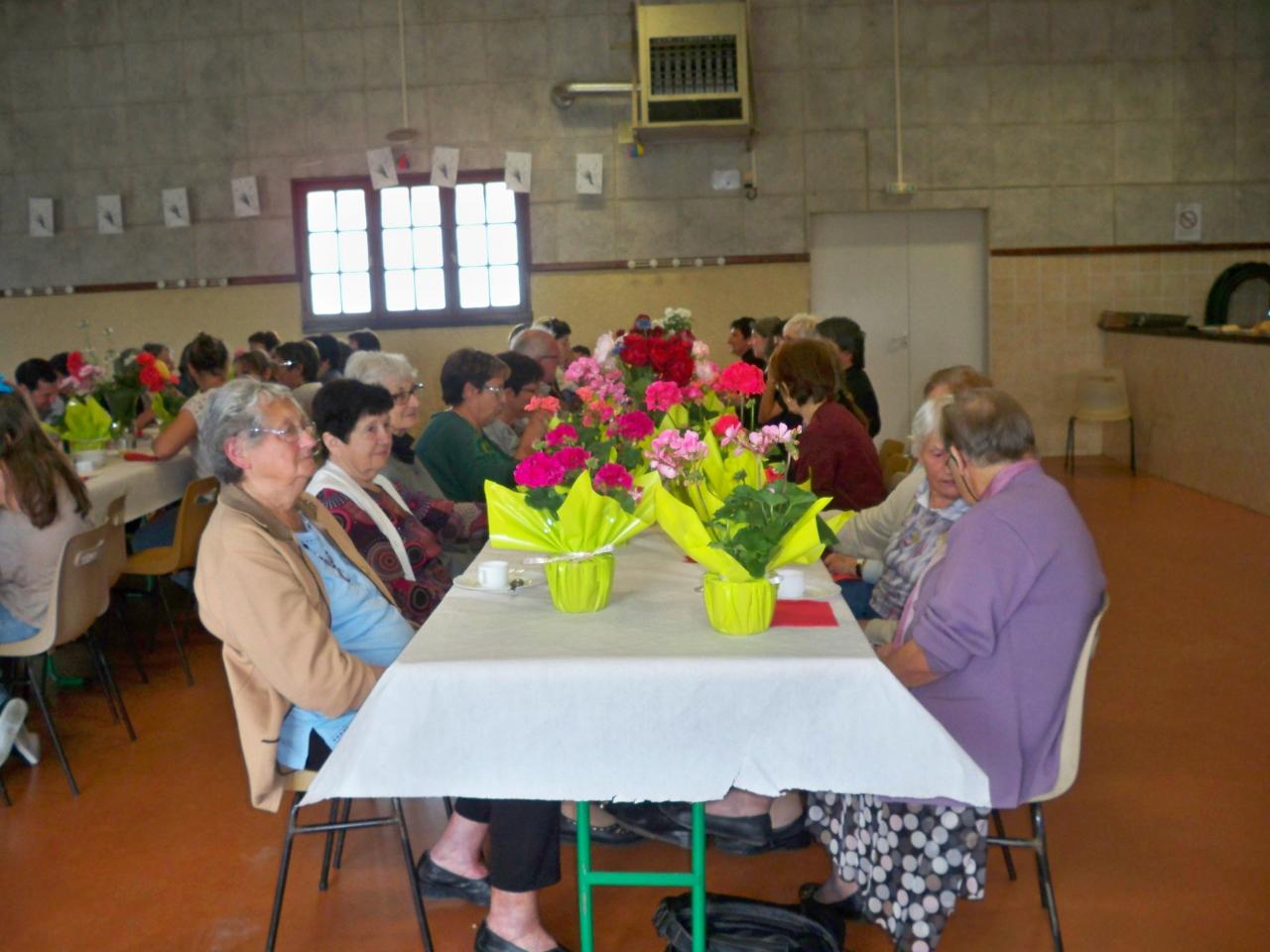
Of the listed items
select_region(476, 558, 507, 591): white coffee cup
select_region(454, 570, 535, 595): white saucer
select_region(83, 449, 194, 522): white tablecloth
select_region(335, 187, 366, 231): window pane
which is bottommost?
select_region(83, 449, 194, 522): white tablecloth

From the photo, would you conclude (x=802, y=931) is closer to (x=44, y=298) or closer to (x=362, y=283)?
(x=362, y=283)

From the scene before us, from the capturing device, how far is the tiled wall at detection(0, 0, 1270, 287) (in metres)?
10.0

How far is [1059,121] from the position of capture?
397 inches

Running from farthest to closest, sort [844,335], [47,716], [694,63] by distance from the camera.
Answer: [694,63], [844,335], [47,716]

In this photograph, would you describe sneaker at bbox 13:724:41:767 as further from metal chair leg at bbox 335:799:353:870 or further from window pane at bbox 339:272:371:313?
window pane at bbox 339:272:371:313

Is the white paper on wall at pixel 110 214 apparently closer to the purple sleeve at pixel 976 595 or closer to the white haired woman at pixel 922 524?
the white haired woman at pixel 922 524

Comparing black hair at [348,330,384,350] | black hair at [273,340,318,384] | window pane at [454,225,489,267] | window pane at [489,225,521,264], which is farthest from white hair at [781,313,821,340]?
window pane at [454,225,489,267]

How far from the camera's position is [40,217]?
1055 centimetres

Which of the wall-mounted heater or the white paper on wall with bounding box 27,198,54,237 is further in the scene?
the white paper on wall with bounding box 27,198,54,237

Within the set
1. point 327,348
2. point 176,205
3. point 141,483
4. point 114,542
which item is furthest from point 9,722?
point 176,205

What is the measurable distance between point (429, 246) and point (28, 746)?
6809 mm

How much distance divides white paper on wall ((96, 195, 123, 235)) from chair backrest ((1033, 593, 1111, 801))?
9.54 metres

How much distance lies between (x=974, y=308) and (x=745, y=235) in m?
1.89

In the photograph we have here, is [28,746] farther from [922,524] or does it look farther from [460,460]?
[922,524]
